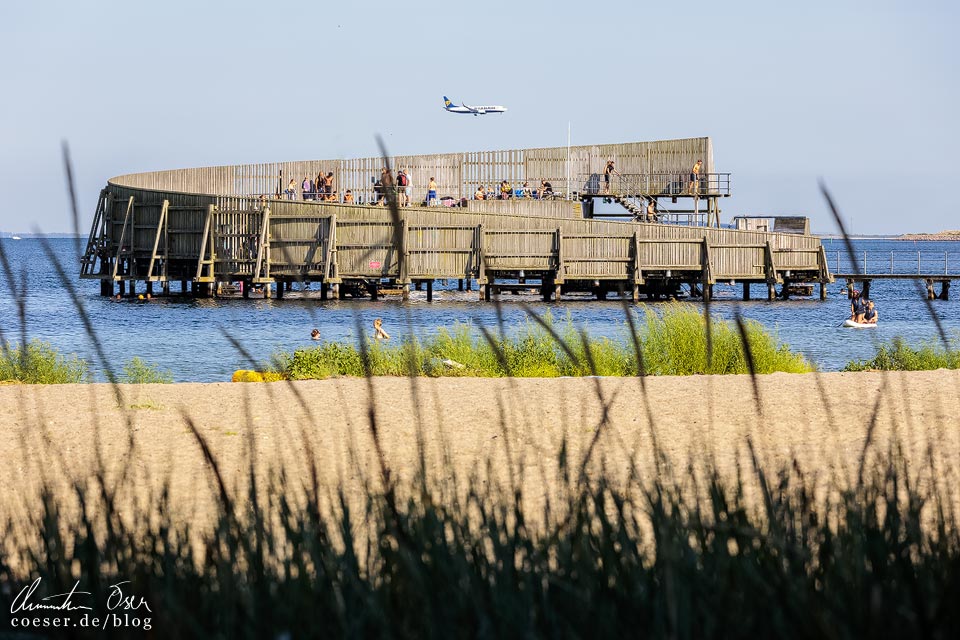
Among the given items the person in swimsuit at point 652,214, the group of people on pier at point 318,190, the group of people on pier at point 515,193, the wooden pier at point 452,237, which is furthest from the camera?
the group of people on pier at point 515,193

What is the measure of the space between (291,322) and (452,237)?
29.3 feet

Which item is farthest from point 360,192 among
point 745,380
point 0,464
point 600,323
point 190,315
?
point 0,464

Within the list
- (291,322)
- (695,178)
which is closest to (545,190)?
(695,178)

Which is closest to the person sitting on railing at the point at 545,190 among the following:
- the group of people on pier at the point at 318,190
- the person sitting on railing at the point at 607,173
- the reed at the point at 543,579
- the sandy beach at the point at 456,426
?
the person sitting on railing at the point at 607,173

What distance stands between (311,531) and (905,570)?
1717 millimetres

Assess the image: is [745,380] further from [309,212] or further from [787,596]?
[309,212]

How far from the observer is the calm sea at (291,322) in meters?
26.6

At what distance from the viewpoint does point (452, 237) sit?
45812 mm

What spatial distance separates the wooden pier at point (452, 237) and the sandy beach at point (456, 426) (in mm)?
28706

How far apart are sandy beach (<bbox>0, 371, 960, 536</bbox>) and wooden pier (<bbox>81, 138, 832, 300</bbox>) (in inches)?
1130

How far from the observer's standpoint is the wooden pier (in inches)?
1805

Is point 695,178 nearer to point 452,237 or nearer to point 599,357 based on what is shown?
point 452,237
